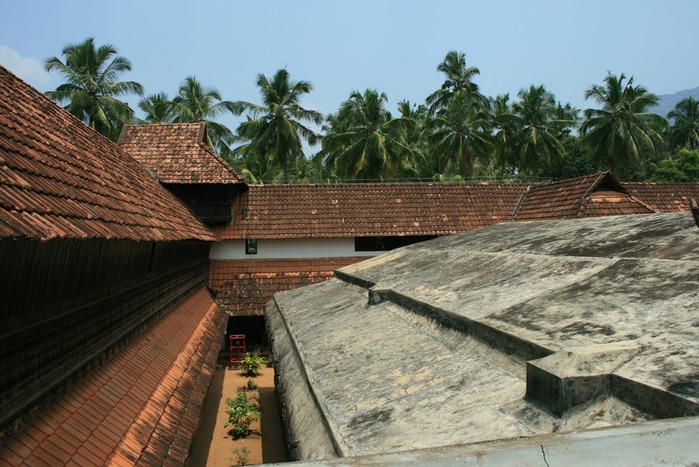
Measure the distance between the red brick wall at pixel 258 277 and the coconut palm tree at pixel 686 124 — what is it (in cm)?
3712

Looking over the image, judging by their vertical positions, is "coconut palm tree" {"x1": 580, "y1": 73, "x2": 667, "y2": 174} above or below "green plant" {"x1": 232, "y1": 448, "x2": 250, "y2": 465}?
above

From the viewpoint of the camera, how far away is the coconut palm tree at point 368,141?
92.7ft

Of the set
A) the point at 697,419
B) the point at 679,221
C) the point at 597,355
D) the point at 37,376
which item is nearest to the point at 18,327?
the point at 37,376

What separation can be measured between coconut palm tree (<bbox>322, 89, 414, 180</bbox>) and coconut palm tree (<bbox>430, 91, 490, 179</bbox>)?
2.31 m

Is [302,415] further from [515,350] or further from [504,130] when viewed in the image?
[504,130]

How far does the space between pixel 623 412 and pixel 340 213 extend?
601 inches

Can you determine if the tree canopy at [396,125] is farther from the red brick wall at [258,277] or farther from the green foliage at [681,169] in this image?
the red brick wall at [258,277]

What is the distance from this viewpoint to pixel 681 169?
1206 inches

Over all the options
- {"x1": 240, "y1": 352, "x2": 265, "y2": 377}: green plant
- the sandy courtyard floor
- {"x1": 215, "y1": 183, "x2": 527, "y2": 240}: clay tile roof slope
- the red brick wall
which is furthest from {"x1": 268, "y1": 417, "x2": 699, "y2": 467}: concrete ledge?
{"x1": 215, "y1": 183, "x2": 527, "y2": 240}: clay tile roof slope

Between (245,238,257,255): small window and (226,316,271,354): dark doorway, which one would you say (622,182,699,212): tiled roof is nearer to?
(245,238,257,255): small window

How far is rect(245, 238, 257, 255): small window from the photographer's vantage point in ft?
55.0

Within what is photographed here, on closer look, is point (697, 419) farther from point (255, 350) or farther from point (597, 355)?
point (255, 350)

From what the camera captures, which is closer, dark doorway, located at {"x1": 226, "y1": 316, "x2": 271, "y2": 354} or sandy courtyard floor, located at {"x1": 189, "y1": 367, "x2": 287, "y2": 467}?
sandy courtyard floor, located at {"x1": 189, "y1": 367, "x2": 287, "y2": 467}

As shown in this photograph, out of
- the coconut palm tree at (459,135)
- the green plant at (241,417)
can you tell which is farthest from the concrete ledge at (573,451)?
the coconut palm tree at (459,135)
